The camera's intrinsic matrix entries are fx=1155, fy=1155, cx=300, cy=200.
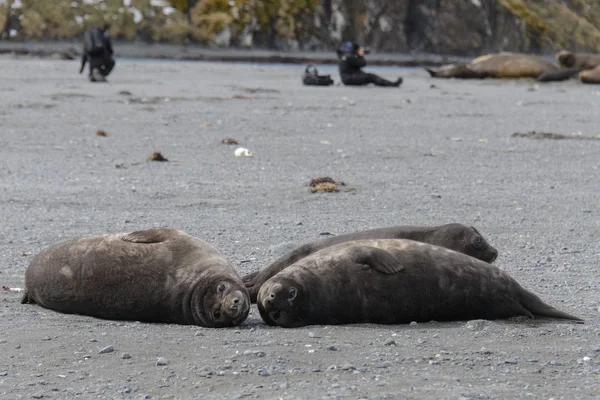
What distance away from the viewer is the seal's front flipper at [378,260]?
15.4ft

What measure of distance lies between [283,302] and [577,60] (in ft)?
76.6

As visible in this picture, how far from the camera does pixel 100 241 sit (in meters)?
4.98

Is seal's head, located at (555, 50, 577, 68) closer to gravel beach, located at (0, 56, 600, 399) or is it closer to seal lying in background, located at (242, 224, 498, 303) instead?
gravel beach, located at (0, 56, 600, 399)

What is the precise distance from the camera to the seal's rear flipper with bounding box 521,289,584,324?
4809mm

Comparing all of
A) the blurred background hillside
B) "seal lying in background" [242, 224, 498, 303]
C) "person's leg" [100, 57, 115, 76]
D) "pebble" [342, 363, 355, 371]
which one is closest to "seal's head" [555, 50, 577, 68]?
"person's leg" [100, 57, 115, 76]

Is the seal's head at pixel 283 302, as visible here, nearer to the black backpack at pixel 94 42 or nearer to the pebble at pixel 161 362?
the pebble at pixel 161 362

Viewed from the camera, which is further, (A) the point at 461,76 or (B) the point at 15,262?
(A) the point at 461,76

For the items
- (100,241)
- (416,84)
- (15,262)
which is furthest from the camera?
(416,84)

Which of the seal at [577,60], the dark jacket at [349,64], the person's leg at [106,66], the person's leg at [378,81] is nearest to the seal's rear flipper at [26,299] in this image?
the person's leg at [378,81]

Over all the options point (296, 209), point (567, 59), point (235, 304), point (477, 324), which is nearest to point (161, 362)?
point (235, 304)

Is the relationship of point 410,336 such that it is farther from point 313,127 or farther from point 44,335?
point 313,127

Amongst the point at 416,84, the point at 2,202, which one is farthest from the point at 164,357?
the point at 416,84

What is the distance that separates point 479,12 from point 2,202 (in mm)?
Answer: 37283

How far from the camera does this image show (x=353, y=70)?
21.8 metres
